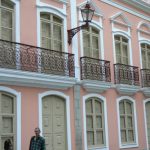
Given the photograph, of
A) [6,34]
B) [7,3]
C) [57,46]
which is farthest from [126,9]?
[6,34]

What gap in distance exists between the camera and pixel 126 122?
16703 millimetres

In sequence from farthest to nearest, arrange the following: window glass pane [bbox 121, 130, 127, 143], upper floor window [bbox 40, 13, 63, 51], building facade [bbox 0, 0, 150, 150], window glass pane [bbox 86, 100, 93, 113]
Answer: window glass pane [bbox 121, 130, 127, 143] → window glass pane [bbox 86, 100, 93, 113] → upper floor window [bbox 40, 13, 63, 51] → building facade [bbox 0, 0, 150, 150]

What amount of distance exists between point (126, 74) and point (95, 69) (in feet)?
7.52

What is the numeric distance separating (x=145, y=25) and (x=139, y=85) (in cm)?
378

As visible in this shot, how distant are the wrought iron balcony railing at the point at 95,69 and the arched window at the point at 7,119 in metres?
3.56

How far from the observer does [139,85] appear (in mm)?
17625

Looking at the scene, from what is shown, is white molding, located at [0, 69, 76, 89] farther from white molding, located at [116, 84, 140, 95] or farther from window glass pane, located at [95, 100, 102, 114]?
white molding, located at [116, 84, 140, 95]

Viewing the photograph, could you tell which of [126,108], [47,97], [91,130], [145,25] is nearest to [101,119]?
[91,130]

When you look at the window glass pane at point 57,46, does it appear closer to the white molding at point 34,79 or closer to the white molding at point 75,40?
the white molding at point 75,40

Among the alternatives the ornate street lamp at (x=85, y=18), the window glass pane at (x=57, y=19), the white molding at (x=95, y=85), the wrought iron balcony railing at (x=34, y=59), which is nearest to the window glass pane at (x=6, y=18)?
the wrought iron balcony railing at (x=34, y=59)

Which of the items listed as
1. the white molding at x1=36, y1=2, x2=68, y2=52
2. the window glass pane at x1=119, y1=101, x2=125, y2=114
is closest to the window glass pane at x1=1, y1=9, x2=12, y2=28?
the white molding at x1=36, y1=2, x2=68, y2=52

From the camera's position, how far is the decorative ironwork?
16391 mm

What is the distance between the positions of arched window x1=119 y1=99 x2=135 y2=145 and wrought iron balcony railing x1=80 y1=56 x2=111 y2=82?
71.6 inches

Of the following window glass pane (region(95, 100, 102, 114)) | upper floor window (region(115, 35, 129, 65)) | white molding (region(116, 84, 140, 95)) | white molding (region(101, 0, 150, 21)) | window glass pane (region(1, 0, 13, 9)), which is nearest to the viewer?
window glass pane (region(1, 0, 13, 9))
